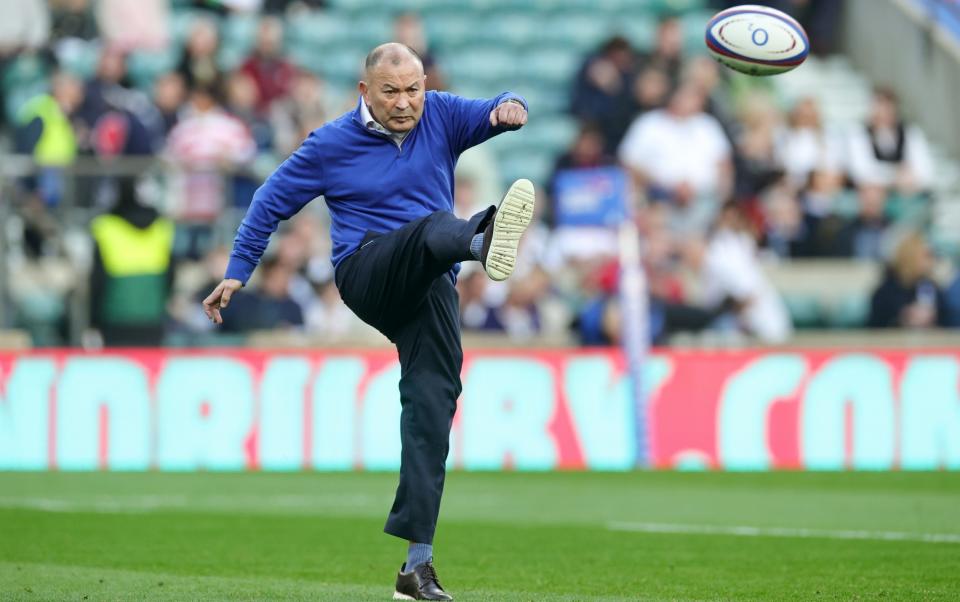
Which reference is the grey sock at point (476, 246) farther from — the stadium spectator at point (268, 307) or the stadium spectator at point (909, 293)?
the stadium spectator at point (909, 293)

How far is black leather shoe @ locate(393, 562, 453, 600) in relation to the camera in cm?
696

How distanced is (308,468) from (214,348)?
1414 mm

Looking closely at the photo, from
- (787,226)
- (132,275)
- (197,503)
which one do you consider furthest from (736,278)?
(197,503)

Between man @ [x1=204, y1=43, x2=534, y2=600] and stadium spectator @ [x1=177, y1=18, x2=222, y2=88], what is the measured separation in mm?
12087

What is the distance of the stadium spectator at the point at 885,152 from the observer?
19.6 meters

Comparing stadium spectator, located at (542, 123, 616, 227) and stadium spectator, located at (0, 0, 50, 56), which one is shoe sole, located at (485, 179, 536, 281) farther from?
stadium spectator, located at (0, 0, 50, 56)

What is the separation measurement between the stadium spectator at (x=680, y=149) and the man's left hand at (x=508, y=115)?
37.9ft

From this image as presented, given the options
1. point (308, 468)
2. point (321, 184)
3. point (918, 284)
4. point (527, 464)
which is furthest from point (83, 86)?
point (321, 184)

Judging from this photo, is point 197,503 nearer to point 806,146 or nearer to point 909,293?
point 909,293

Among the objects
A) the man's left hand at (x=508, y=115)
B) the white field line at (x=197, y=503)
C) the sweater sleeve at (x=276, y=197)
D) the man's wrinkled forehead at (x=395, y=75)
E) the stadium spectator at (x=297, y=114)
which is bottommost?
the white field line at (x=197, y=503)

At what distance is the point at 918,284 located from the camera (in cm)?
1747

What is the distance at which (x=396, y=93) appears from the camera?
7.07m

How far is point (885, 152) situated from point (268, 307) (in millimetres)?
7134

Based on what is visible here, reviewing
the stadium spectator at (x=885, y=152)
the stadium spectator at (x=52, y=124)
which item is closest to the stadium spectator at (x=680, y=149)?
the stadium spectator at (x=885, y=152)
